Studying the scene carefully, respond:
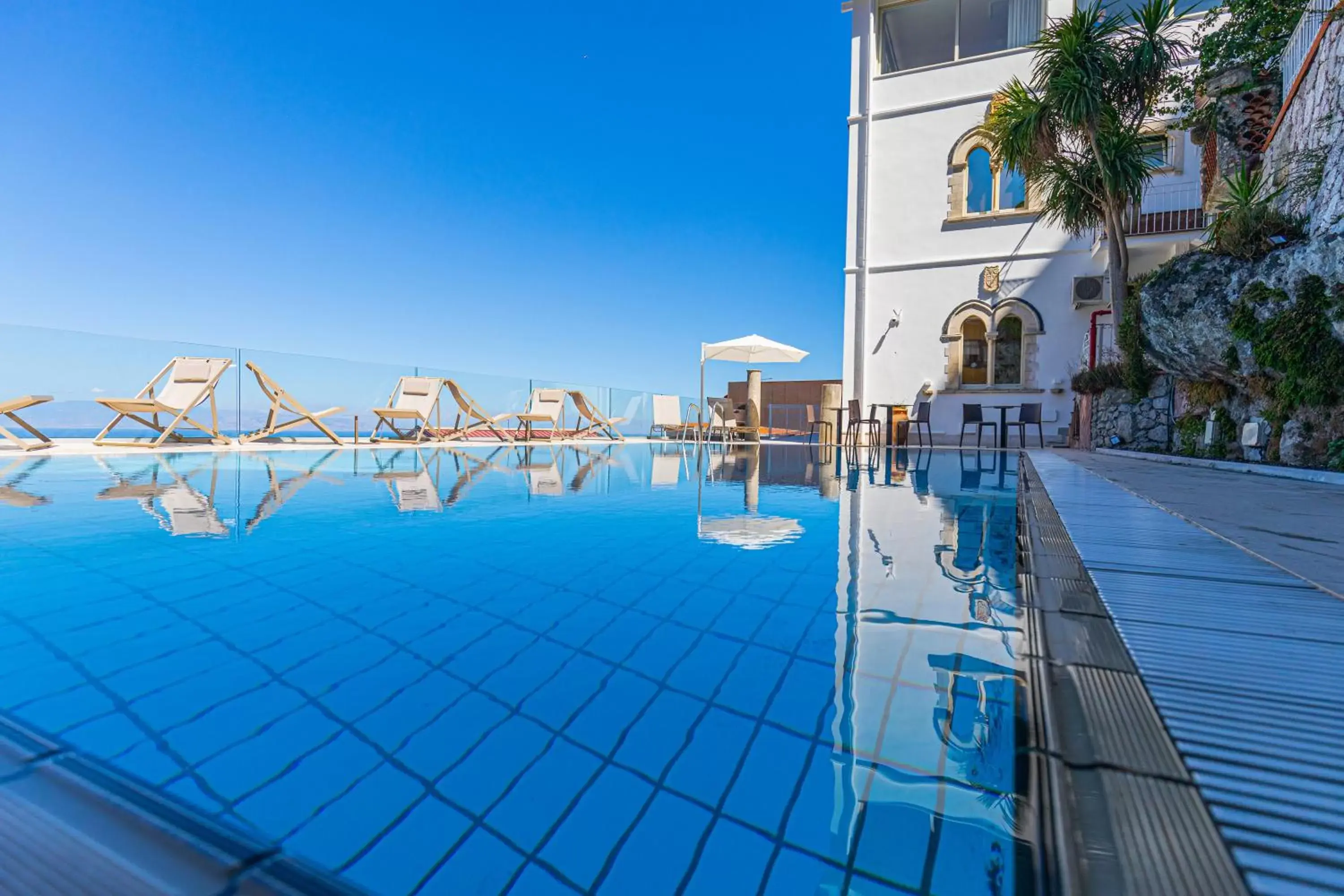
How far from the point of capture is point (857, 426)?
431 inches

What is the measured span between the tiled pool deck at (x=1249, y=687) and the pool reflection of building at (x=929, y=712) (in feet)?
0.76

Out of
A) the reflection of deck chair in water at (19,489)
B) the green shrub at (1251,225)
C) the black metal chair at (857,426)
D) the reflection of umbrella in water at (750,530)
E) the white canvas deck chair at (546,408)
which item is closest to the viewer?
the reflection of umbrella in water at (750,530)

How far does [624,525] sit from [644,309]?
1118 inches

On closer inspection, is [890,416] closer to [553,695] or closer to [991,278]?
[991,278]

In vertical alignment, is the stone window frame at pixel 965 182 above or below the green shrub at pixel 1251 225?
above

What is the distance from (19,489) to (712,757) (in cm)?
529

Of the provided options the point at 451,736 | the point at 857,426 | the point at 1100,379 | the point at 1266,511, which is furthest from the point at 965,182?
the point at 451,736

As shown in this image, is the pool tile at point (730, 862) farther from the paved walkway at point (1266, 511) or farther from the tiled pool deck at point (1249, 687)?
the paved walkway at point (1266, 511)

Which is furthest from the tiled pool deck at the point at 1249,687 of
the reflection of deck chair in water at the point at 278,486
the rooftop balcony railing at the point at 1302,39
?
the rooftop balcony railing at the point at 1302,39

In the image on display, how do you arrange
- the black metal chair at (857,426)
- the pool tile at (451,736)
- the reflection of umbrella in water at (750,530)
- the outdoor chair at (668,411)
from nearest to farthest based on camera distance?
1. the pool tile at (451,736)
2. the reflection of umbrella in water at (750,530)
3. the black metal chair at (857,426)
4. the outdoor chair at (668,411)

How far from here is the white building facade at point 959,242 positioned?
10812 mm

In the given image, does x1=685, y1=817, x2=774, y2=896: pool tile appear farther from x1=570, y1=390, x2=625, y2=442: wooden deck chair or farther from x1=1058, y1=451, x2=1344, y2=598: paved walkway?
x1=570, y1=390, x2=625, y2=442: wooden deck chair

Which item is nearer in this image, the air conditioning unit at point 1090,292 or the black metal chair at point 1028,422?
the black metal chair at point 1028,422

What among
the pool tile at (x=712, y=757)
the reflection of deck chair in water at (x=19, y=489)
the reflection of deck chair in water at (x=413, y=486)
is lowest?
the pool tile at (x=712, y=757)
